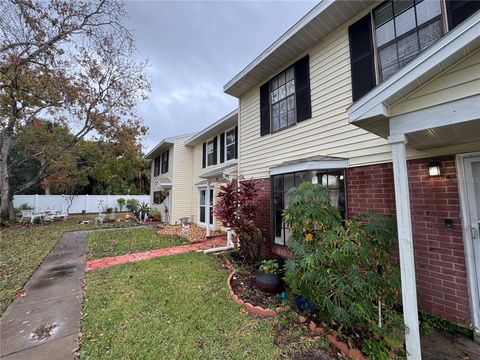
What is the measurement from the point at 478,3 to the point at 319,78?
241cm

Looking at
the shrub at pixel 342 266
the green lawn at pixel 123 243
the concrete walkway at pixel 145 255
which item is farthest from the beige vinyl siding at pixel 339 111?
the green lawn at pixel 123 243

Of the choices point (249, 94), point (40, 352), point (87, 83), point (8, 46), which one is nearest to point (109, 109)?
point (87, 83)

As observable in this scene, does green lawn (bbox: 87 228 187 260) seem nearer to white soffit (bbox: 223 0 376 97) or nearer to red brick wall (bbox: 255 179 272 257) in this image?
red brick wall (bbox: 255 179 272 257)

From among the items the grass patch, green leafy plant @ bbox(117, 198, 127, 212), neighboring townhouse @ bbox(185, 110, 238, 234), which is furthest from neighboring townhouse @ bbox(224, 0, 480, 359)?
green leafy plant @ bbox(117, 198, 127, 212)

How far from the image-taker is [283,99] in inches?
230

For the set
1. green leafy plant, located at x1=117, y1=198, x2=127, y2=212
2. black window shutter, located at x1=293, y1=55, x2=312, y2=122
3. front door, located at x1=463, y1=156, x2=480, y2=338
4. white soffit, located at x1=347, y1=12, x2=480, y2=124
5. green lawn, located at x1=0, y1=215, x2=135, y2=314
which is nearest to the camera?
white soffit, located at x1=347, y1=12, x2=480, y2=124

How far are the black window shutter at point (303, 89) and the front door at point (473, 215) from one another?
2838 millimetres

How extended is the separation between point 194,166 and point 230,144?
434 cm

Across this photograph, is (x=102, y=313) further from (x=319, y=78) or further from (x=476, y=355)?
(x=319, y=78)

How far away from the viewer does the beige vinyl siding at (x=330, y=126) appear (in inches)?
158

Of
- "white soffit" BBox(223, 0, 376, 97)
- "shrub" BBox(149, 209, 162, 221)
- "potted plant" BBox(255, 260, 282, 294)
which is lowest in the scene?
"potted plant" BBox(255, 260, 282, 294)

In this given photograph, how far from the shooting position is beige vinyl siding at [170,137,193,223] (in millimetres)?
13359

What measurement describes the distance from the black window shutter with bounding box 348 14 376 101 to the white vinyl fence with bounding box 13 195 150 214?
71.3 feet

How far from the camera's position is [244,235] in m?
5.73
